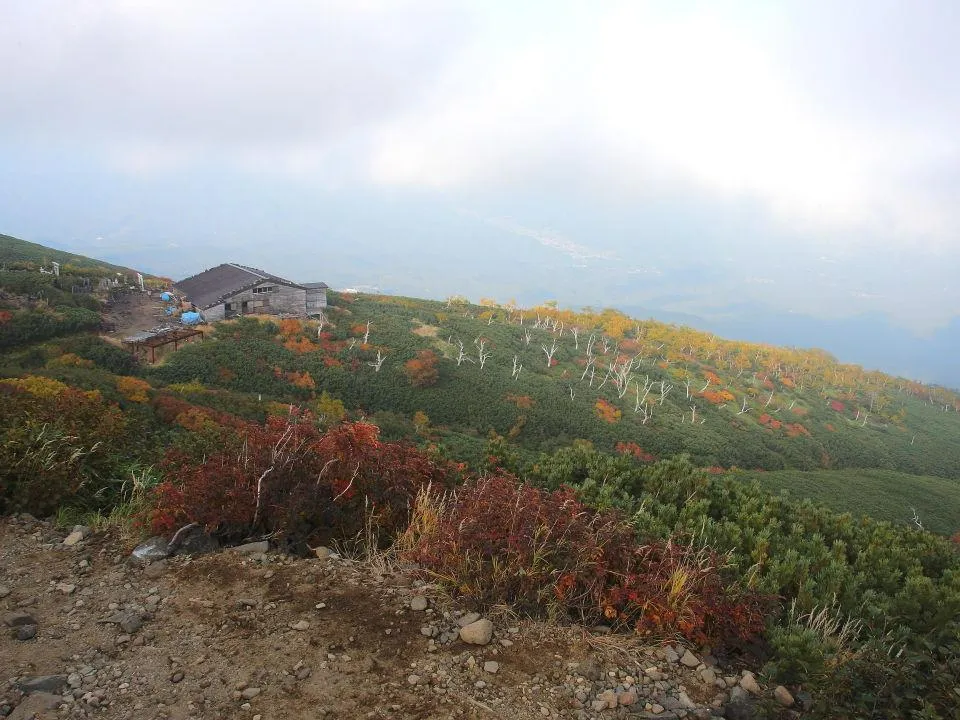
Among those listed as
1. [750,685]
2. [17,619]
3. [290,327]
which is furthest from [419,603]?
[290,327]

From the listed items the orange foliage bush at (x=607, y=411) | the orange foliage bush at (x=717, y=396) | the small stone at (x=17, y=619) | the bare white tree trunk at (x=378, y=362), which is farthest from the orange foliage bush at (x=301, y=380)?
the orange foliage bush at (x=717, y=396)

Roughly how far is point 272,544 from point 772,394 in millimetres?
67428

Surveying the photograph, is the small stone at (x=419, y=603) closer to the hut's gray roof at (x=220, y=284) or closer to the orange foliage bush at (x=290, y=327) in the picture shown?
the orange foliage bush at (x=290, y=327)

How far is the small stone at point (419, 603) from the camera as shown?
13.0 ft

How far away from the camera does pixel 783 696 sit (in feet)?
11.0

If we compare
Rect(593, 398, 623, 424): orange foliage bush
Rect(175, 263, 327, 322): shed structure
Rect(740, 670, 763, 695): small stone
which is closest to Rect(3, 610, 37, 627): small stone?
Rect(740, 670, 763, 695): small stone

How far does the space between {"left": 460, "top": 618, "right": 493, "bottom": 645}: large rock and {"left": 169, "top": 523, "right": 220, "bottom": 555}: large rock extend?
243 cm

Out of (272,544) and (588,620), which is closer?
(588,620)

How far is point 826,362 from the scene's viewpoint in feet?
302

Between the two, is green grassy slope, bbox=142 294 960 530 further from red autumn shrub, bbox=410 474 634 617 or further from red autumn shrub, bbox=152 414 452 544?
red autumn shrub, bbox=410 474 634 617

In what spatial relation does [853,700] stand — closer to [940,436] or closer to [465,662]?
[465,662]

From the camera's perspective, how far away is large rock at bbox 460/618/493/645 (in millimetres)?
3619

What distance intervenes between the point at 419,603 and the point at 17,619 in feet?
8.72

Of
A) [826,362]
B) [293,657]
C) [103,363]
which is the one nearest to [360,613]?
[293,657]
